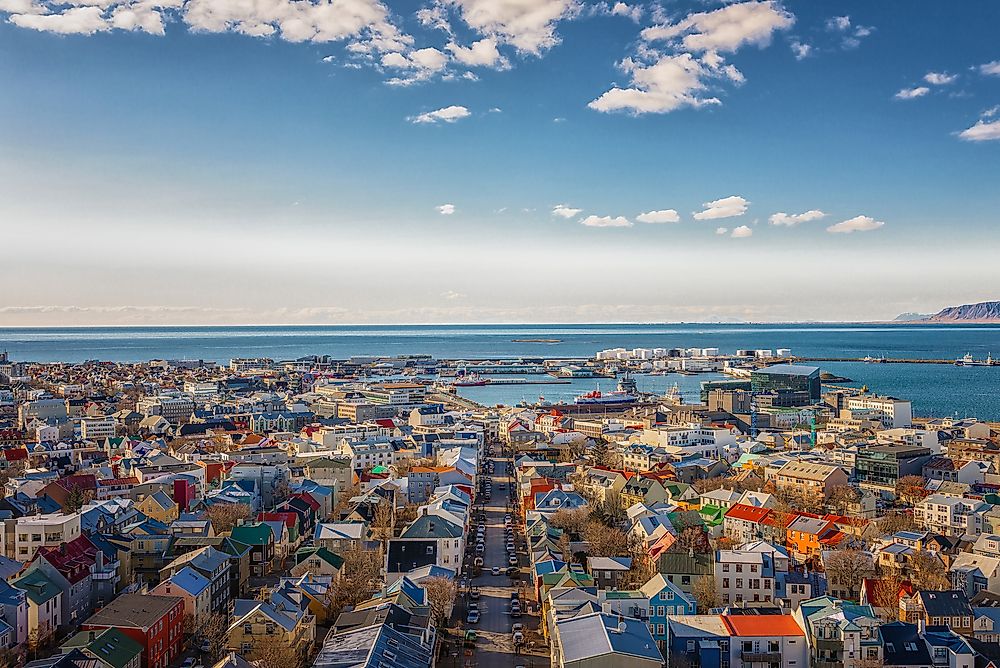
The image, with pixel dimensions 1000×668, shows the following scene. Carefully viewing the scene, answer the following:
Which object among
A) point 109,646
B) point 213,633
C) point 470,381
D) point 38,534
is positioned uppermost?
point 38,534

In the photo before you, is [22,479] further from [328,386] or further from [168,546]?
[328,386]

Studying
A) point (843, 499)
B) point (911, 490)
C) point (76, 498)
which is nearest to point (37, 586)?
point (76, 498)

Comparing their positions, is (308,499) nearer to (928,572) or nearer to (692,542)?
(692,542)

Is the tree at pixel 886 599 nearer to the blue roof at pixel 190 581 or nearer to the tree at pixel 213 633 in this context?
the tree at pixel 213 633

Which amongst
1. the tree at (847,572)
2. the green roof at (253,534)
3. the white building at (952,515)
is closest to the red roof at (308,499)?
the green roof at (253,534)

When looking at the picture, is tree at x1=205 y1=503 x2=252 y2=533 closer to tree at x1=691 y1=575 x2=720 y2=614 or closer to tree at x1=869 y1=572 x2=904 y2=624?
tree at x1=691 y1=575 x2=720 y2=614

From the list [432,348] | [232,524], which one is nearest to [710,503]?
[232,524]
